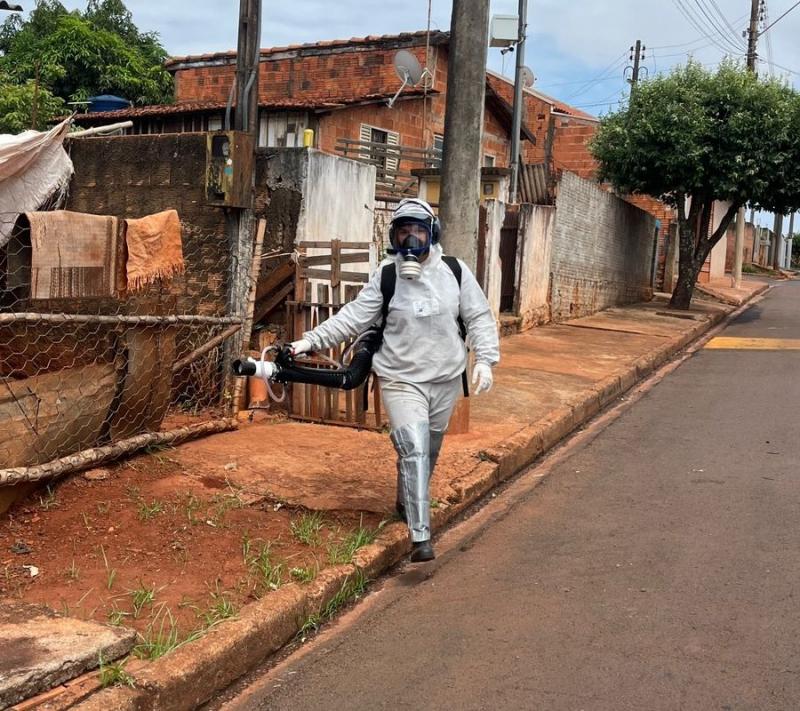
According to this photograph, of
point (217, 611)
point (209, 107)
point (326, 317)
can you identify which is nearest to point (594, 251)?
point (209, 107)

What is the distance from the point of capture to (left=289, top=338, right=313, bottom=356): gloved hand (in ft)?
15.6

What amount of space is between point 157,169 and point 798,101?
13.6 meters

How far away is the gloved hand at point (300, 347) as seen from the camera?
15.6 feet

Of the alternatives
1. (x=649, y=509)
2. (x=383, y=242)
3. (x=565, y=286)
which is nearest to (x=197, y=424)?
(x=649, y=509)

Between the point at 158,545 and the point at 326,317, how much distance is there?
10.2ft

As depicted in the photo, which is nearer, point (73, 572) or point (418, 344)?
point (73, 572)

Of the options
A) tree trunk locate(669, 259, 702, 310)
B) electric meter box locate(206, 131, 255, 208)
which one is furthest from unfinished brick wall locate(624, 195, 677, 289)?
electric meter box locate(206, 131, 255, 208)

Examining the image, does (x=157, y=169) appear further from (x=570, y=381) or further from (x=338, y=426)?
(x=570, y=381)

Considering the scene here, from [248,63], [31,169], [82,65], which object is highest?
[82,65]

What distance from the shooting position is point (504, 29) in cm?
1400

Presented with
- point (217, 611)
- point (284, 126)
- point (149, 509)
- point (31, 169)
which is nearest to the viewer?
point (217, 611)

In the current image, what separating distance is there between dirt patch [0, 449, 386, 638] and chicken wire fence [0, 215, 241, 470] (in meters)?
0.32

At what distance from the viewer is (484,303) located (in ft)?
16.6

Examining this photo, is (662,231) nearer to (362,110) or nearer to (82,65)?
(362,110)
